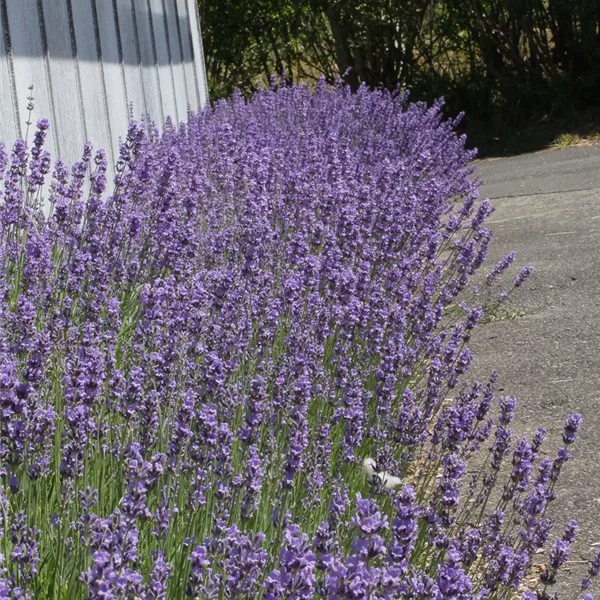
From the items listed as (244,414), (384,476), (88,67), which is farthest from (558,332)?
(88,67)

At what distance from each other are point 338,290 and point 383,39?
13185mm

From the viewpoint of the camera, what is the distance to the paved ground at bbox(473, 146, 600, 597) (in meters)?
3.77

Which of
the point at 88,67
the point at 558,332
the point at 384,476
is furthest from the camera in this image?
the point at 88,67

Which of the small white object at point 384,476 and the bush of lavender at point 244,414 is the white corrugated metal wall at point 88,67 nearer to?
the bush of lavender at point 244,414

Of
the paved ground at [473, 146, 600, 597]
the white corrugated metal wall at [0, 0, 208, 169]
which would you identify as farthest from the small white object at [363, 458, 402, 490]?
the white corrugated metal wall at [0, 0, 208, 169]

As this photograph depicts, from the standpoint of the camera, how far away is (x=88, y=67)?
7273mm

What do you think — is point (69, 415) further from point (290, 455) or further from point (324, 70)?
point (324, 70)

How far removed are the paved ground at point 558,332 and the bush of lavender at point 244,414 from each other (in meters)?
0.19

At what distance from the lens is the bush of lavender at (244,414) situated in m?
1.90

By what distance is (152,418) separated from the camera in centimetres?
226

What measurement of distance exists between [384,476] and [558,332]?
10.0 ft

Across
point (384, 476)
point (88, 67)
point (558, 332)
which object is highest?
point (88, 67)

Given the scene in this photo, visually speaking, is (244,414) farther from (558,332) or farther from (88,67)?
(88,67)

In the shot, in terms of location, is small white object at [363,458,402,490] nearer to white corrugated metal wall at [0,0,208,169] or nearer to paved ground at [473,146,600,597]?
paved ground at [473,146,600,597]
